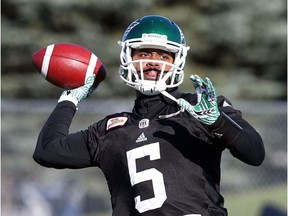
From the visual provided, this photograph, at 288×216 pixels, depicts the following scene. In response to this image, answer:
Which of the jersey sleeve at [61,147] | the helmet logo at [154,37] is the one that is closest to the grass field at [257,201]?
the jersey sleeve at [61,147]

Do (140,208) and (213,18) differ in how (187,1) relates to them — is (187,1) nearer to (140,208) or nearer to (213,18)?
(213,18)

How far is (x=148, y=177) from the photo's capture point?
3.39 meters

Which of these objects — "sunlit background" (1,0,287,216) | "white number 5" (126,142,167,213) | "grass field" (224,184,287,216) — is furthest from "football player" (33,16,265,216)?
"sunlit background" (1,0,287,216)

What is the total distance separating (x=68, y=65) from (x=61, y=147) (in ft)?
1.44

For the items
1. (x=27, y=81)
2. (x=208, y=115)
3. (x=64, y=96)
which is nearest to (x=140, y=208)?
(x=208, y=115)

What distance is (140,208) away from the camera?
3.39m

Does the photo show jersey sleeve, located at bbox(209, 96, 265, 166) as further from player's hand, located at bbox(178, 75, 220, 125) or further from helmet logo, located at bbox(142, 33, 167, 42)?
helmet logo, located at bbox(142, 33, 167, 42)

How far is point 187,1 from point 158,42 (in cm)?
834

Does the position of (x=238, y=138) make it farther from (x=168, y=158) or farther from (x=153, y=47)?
(x=153, y=47)

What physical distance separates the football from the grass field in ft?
11.3

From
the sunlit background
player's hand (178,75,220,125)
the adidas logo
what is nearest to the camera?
player's hand (178,75,220,125)

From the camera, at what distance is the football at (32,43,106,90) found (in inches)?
154

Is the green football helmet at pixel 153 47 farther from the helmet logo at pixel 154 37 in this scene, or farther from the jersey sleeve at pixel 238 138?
the jersey sleeve at pixel 238 138

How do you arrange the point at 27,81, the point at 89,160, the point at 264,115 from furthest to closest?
1. the point at 27,81
2. the point at 264,115
3. the point at 89,160
